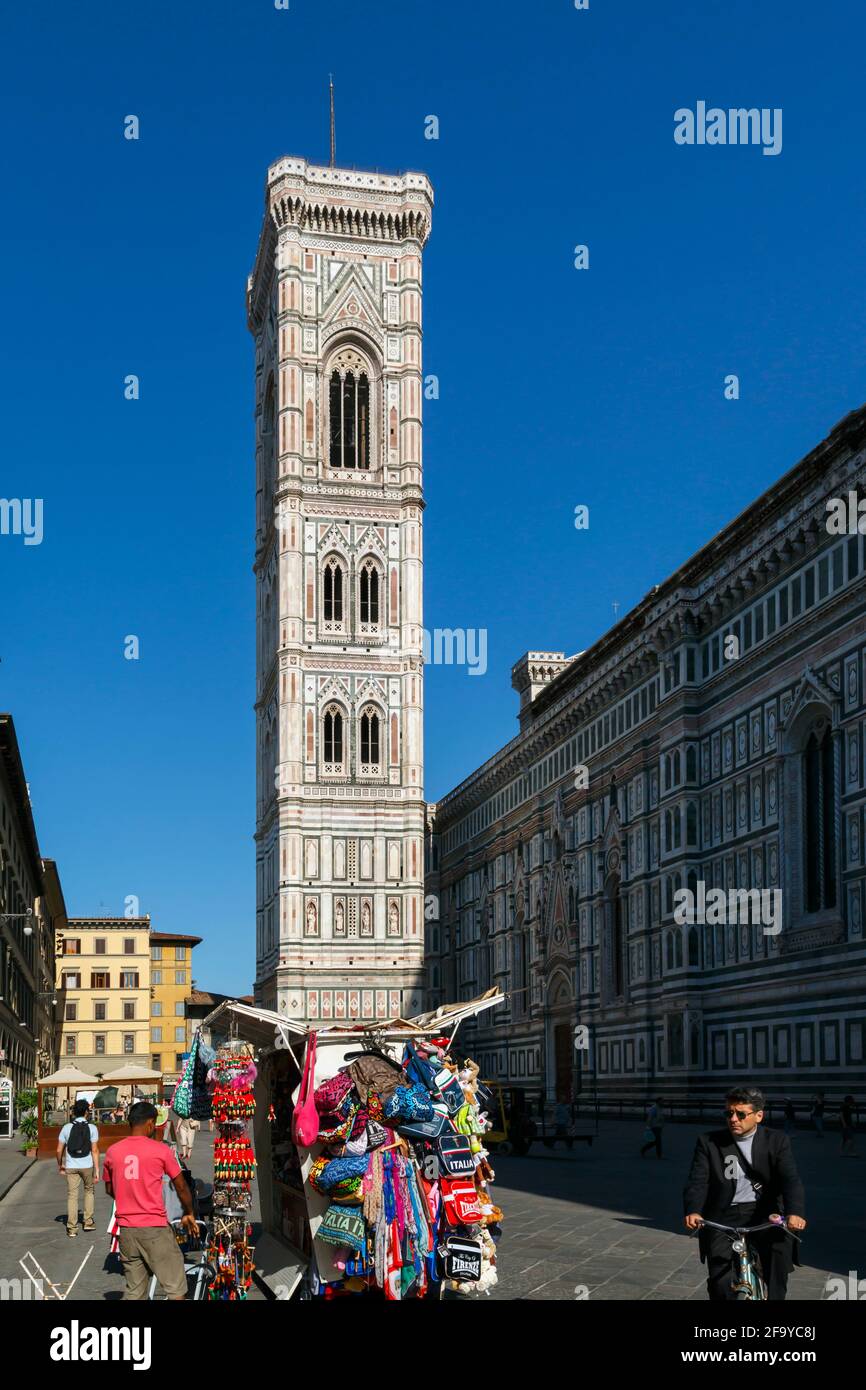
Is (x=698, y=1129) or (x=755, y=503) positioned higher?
(x=755, y=503)

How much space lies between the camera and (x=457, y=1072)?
11.7 metres

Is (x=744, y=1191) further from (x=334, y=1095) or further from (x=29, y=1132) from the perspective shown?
(x=29, y=1132)

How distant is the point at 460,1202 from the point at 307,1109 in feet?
4.02

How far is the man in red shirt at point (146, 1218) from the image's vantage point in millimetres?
10406

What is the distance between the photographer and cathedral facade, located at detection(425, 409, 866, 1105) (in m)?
41.0

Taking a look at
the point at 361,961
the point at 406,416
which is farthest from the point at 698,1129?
the point at 406,416

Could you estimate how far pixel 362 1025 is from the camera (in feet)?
39.5

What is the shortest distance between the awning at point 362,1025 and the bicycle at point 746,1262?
2750 mm

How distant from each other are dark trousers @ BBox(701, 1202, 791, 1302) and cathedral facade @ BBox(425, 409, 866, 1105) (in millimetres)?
30025

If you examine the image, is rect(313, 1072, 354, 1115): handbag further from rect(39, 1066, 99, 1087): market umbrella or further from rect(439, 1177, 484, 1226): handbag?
rect(39, 1066, 99, 1087): market umbrella

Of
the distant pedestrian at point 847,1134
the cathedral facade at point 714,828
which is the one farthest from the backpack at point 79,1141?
the cathedral facade at point 714,828

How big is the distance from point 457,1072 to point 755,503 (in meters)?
36.4
